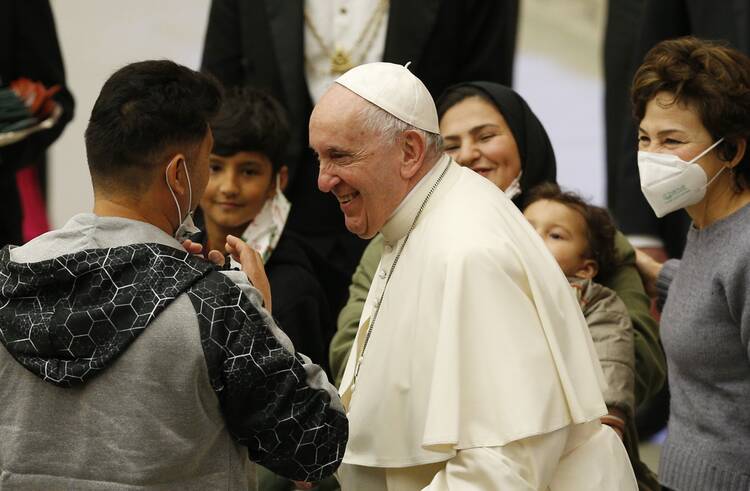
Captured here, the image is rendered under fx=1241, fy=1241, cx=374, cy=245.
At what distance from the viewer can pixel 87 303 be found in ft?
7.88

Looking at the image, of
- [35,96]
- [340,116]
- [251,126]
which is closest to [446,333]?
[340,116]

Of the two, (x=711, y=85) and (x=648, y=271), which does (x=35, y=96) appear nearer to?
(x=648, y=271)

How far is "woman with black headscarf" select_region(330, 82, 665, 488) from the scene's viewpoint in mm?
3615

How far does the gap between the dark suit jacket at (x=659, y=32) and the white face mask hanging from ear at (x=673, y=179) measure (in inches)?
70.5

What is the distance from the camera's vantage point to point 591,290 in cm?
343

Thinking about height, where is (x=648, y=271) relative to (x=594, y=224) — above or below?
below

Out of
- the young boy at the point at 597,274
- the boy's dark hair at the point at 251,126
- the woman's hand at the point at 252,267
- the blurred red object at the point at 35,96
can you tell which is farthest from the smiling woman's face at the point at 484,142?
the blurred red object at the point at 35,96

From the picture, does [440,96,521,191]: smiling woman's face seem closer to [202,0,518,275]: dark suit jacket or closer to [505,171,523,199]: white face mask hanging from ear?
[505,171,523,199]: white face mask hanging from ear

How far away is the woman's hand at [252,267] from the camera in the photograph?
8.71 feet

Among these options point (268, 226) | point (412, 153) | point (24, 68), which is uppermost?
point (412, 153)

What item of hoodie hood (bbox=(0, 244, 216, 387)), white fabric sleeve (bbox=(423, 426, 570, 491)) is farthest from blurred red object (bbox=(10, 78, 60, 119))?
white fabric sleeve (bbox=(423, 426, 570, 491))

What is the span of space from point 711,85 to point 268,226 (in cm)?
151

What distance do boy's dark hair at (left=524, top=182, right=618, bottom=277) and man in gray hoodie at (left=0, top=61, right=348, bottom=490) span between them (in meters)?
1.34

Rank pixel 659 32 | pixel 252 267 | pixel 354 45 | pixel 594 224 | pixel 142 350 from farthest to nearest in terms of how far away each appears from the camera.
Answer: pixel 659 32
pixel 354 45
pixel 594 224
pixel 252 267
pixel 142 350
